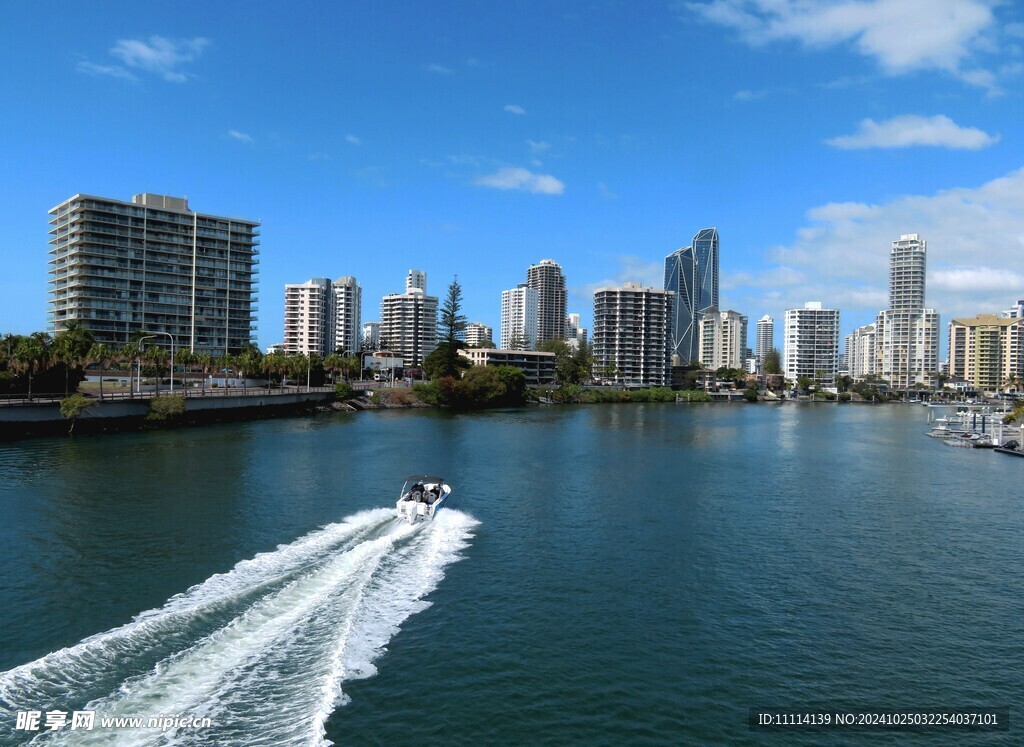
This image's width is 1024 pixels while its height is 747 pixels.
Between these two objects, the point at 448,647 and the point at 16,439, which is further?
the point at 16,439

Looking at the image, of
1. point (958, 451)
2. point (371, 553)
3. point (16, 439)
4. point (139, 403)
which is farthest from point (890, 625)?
point (139, 403)

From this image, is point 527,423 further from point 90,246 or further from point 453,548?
point 90,246

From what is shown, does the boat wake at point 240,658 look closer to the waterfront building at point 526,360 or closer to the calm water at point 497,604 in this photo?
the calm water at point 497,604

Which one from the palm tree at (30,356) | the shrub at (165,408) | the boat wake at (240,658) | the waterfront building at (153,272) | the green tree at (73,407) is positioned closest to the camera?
the boat wake at (240,658)

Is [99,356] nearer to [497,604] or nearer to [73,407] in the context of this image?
[73,407]

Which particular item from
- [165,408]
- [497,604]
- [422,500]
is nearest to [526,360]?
[165,408]

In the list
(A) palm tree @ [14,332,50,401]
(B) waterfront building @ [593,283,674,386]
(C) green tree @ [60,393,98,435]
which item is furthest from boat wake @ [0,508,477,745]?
(B) waterfront building @ [593,283,674,386]

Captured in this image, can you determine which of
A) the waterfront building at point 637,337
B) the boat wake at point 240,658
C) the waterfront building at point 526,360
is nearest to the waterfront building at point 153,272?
the waterfront building at point 526,360
